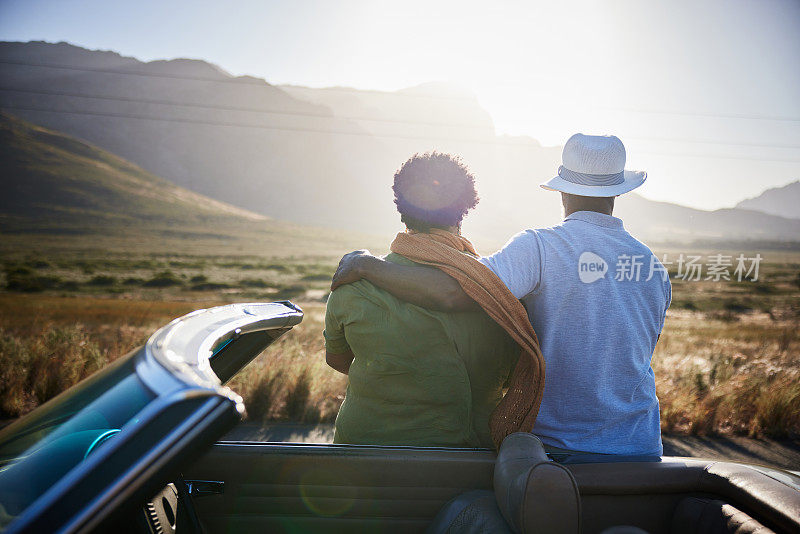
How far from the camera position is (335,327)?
7.52ft

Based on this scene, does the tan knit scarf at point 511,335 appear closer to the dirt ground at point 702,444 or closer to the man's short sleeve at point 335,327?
the man's short sleeve at point 335,327

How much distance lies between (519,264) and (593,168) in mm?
627

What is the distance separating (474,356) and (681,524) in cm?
92

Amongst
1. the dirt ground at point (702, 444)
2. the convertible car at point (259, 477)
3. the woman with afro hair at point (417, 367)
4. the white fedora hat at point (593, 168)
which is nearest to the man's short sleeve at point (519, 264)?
the woman with afro hair at point (417, 367)

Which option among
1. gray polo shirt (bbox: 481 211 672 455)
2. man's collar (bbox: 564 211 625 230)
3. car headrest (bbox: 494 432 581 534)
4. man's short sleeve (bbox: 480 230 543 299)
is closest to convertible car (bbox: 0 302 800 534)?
car headrest (bbox: 494 432 581 534)

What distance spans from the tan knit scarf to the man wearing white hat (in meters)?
0.06

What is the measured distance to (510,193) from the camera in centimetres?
18400

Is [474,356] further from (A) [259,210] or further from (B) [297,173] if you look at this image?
(B) [297,173]

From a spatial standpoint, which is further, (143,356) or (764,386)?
(764,386)

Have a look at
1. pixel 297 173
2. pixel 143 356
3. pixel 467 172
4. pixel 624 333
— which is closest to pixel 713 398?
pixel 624 333

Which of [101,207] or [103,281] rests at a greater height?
[101,207]

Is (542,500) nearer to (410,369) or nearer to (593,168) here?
(410,369)

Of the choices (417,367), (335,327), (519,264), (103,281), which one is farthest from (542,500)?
(103,281)

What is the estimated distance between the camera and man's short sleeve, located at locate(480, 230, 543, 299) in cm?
205
